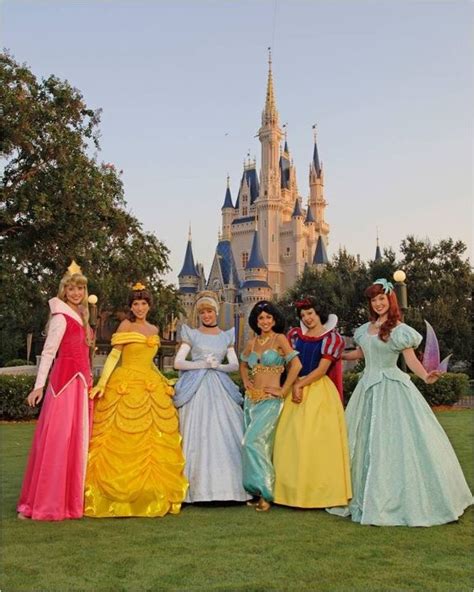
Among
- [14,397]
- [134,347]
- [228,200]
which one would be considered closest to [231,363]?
[134,347]

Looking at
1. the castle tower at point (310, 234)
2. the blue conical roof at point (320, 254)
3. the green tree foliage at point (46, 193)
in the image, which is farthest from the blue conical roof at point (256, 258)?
the green tree foliage at point (46, 193)

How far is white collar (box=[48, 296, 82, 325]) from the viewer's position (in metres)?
4.92

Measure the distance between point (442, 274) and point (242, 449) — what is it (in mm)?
26454

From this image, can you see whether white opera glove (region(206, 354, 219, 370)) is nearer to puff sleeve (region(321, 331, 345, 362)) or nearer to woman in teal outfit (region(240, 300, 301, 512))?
woman in teal outfit (region(240, 300, 301, 512))

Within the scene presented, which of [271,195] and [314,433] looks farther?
[271,195]

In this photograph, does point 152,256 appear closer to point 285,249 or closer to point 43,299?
point 43,299

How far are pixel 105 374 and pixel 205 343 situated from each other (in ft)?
3.04

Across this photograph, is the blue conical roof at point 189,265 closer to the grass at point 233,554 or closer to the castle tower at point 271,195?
the castle tower at point 271,195

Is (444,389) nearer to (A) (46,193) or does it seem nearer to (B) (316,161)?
(A) (46,193)

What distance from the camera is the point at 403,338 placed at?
476 centimetres

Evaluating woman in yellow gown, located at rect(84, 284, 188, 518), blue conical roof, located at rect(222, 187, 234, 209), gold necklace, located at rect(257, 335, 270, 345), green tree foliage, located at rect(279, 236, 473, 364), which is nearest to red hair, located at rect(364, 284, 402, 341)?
gold necklace, located at rect(257, 335, 270, 345)

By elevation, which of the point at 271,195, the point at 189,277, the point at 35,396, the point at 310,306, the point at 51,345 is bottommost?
the point at 35,396

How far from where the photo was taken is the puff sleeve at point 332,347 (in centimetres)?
506

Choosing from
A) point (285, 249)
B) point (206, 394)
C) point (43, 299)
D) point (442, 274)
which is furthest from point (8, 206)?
point (285, 249)
